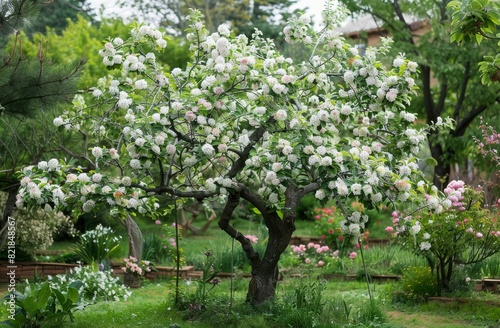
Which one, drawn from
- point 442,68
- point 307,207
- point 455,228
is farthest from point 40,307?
point 307,207

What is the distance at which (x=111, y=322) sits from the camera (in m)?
7.34

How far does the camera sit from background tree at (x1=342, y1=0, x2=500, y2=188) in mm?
15359

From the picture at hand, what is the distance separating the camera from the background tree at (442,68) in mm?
15359

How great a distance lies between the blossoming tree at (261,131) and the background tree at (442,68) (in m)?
8.38

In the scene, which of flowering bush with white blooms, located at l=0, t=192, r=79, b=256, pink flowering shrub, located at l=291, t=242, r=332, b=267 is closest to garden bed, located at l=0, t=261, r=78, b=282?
flowering bush with white blooms, located at l=0, t=192, r=79, b=256

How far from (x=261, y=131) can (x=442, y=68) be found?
9188 mm

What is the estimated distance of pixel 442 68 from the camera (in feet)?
49.8

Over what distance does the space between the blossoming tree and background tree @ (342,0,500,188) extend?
27.5 feet

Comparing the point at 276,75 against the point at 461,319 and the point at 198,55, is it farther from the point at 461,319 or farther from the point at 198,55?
the point at 461,319

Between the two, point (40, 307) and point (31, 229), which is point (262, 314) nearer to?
point (40, 307)

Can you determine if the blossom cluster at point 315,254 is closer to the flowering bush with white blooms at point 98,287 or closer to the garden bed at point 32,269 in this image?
the flowering bush with white blooms at point 98,287

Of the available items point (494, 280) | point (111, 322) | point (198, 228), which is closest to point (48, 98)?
point (111, 322)

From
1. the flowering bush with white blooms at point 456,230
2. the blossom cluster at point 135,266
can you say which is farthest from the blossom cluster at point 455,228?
the blossom cluster at point 135,266

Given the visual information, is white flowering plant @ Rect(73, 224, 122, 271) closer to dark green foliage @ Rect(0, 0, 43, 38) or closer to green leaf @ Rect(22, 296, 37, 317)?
dark green foliage @ Rect(0, 0, 43, 38)
